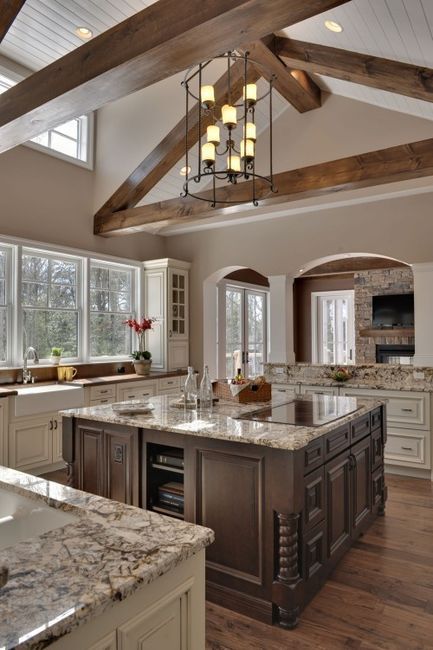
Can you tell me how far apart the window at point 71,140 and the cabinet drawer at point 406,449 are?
16.3 ft

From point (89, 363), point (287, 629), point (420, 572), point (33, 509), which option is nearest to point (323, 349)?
point (89, 363)

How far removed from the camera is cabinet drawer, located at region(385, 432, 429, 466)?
4.45 meters

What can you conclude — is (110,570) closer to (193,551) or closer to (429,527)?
(193,551)

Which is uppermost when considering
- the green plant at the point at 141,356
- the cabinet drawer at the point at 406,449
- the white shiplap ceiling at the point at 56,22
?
the white shiplap ceiling at the point at 56,22

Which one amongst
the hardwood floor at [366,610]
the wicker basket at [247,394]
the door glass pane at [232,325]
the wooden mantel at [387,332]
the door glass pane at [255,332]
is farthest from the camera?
the door glass pane at [255,332]

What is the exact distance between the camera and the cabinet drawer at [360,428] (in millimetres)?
2918

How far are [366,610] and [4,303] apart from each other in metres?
4.44

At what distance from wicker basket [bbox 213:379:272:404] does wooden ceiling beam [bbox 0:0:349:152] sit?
2091 mm

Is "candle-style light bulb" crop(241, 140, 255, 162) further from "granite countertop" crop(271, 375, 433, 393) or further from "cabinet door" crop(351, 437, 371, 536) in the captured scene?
"granite countertop" crop(271, 375, 433, 393)

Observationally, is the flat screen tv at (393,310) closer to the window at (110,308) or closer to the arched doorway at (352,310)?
the arched doorway at (352,310)

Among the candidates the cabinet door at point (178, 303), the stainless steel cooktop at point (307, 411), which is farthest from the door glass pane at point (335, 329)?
the stainless steel cooktop at point (307, 411)

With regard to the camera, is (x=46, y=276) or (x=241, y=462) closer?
(x=241, y=462)

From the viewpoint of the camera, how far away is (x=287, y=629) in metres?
2.19

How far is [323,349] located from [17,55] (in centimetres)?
741
